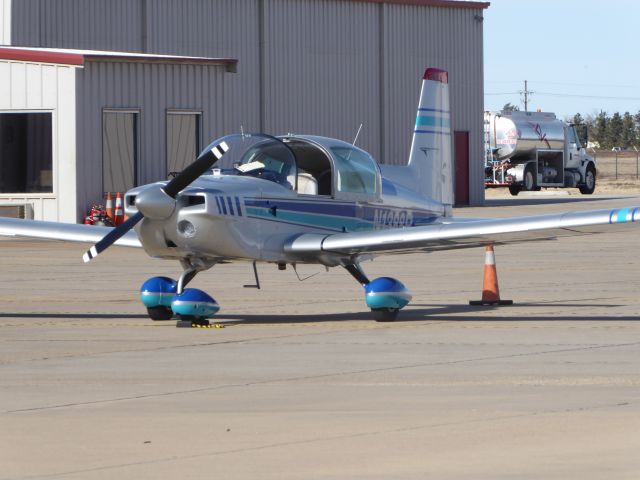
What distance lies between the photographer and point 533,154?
58281 millimetres

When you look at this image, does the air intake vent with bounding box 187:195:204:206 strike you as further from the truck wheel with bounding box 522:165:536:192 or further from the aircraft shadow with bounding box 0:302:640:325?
the truck wheel with bounding box 522:165:536:192

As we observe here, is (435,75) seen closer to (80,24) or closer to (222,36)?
(80,24)

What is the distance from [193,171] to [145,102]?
21755mm

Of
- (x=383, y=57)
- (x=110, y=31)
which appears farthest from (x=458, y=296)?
(x=383, y=57)

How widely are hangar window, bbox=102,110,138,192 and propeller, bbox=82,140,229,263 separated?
796 inches

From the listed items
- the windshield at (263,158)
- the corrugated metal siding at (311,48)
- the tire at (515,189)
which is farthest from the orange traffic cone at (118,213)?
the tire at (515,189)

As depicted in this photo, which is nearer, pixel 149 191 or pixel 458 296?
pixel 149 191

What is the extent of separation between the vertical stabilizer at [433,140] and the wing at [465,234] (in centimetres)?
317

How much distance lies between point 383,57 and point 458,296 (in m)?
28.9

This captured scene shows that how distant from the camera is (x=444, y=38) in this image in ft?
158

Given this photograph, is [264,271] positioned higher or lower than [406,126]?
lower

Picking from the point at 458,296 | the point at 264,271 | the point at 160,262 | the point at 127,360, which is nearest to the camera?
the point at 127,360

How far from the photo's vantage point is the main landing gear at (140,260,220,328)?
45.3ft

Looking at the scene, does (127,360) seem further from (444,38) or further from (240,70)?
(444,38)
